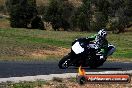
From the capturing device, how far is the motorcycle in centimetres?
2003

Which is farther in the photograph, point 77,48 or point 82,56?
point 82,56

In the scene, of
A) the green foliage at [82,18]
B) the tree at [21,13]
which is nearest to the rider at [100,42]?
the tree at [21,13]

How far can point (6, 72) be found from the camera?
1831cm

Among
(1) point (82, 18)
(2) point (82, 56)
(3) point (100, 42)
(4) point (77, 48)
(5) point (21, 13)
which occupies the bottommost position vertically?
(1) point (82, 18)

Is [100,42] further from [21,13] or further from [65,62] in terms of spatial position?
[21,13]

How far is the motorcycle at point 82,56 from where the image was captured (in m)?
20.0

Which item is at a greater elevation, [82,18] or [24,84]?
[24,84]

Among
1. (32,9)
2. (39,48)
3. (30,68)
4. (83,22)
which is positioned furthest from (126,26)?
(30,68)

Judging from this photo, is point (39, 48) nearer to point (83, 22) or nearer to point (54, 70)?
point (54, 70)

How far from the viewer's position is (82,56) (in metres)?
20.2

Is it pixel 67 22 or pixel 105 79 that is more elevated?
pixel 105 79

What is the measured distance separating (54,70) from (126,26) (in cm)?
7712

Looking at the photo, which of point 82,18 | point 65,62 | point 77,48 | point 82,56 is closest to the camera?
point 77,48

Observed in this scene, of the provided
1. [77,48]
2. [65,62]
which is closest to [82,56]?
[77,48]
